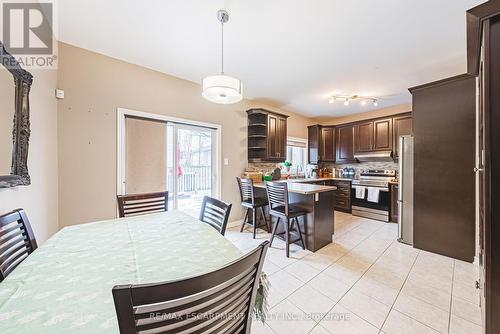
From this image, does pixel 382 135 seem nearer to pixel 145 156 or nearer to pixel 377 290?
pixel 377 290

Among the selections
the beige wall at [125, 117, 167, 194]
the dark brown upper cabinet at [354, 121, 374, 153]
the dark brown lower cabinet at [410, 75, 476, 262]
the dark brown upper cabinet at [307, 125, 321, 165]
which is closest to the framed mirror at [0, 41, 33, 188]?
the beige wall at [125, 117, 167, 194]

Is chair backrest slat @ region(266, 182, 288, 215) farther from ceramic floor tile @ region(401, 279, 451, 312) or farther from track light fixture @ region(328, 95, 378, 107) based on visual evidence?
track light fixture @ region(328, 95, 378, 107)

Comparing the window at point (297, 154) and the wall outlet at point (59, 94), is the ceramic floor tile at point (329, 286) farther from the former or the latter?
the window at point (297, 154)

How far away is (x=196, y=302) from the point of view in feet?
1.90

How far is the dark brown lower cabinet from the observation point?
2377 mm

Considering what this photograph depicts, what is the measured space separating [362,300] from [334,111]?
176 inches

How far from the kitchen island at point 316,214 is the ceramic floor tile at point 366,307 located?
3.04ft

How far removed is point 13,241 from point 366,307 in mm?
2478

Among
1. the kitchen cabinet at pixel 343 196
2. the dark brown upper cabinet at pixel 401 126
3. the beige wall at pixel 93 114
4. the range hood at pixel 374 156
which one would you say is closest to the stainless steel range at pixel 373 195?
the kitchen cabinet at pixel 343 196

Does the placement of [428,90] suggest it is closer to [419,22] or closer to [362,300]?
[419,22]

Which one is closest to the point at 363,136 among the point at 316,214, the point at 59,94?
the point at 316,214

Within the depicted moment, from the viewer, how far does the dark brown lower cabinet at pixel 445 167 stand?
2377 mm

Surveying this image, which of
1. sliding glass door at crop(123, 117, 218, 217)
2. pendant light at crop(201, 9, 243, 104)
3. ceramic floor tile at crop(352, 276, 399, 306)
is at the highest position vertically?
pendant light at crop(201, 9, 243, 104)

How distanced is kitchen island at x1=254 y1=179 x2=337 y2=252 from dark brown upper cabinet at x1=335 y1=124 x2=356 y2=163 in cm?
258
